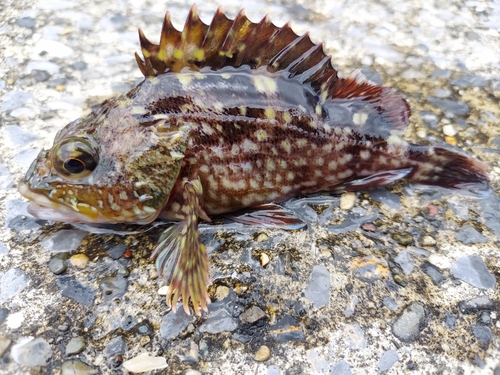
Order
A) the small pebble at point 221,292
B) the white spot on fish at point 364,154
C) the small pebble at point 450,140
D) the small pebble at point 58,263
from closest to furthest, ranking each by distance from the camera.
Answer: the small pebble at point 221,292 < the small pebble at point 58,263 < the white spot on fish at point 364,154 < the small pebble at point 450,140

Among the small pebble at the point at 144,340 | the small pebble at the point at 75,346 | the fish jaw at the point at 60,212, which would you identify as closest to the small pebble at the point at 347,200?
the fish jaw at the point at 60,212

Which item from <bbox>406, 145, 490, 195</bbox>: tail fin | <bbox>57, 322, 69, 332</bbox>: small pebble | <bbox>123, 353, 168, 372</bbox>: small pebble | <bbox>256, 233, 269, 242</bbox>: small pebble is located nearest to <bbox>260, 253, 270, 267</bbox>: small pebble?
<bbox>256, 233, 269, 242</bbox>: small pebble

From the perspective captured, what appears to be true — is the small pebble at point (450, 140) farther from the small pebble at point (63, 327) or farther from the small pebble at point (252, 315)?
the small pebble at point (63, 327)

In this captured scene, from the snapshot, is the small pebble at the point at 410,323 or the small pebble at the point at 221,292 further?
the small pebble at the point at 221,292

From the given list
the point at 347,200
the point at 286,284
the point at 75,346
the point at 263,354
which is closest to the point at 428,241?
the point at 347,200

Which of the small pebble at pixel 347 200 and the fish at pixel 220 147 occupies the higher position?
the fish at pixel 220 147

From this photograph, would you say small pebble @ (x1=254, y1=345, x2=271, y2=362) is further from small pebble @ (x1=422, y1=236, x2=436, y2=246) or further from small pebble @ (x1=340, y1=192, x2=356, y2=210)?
small pebble @ (x1=422, y1=236, x2=436, y2=246)

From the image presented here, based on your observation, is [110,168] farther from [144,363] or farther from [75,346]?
[144,363]
